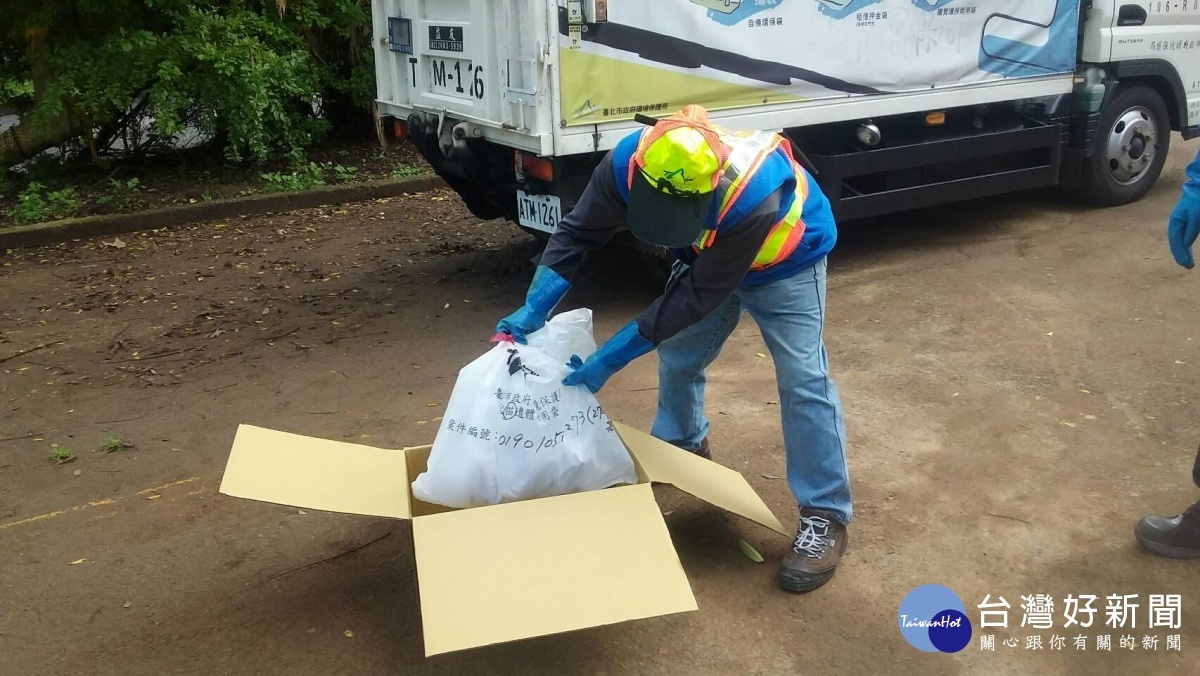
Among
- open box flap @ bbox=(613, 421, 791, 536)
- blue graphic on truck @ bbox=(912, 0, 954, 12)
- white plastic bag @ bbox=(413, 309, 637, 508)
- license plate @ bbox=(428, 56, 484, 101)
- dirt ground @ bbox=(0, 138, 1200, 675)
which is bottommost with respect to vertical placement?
dirt ground @ bbox=(0, 138, 1200, 675)

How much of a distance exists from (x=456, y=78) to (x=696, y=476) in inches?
123

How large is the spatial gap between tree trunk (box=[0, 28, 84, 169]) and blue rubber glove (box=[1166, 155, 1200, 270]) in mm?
8087

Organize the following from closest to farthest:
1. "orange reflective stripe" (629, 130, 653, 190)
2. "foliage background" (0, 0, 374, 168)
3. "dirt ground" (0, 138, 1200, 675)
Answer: "orange reflective stripe" (629, 130, 653, 190), "dirt ground" (0, 138, 1200, 675), "foliage background" (0, 0, 374, 168)

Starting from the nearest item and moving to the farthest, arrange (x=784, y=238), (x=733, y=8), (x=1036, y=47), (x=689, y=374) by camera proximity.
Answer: (x=784, y=238) → (x=689, y=374) → (x=733, y=8) → (x=1036, y=47)

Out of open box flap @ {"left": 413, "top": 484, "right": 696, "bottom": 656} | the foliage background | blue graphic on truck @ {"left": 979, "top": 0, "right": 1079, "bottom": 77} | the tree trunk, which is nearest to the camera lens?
open box flap @ {"left": 413, "top": 484, "right": 696, "bottom": 656}

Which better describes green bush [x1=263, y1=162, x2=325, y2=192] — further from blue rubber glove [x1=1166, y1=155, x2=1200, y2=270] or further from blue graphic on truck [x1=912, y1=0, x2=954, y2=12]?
blue rubber glove [x1=1166, y1=155, x2=1200, y2=270]

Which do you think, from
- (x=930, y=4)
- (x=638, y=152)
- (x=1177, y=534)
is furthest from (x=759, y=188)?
(x=930, y=4)

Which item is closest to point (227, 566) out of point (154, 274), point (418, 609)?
point (418, 609)

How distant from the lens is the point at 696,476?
3.10 metres

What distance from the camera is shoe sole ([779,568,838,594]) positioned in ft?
9.71

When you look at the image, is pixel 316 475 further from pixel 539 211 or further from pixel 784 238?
pixel 539 211

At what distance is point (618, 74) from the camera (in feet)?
15.9

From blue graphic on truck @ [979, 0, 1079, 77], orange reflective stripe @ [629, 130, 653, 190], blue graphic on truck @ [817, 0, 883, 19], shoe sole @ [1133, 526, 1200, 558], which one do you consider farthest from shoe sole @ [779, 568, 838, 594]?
blue graphic on truck @ [979, 0, 1079, 77]

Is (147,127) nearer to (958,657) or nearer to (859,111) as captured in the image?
(859,111)
